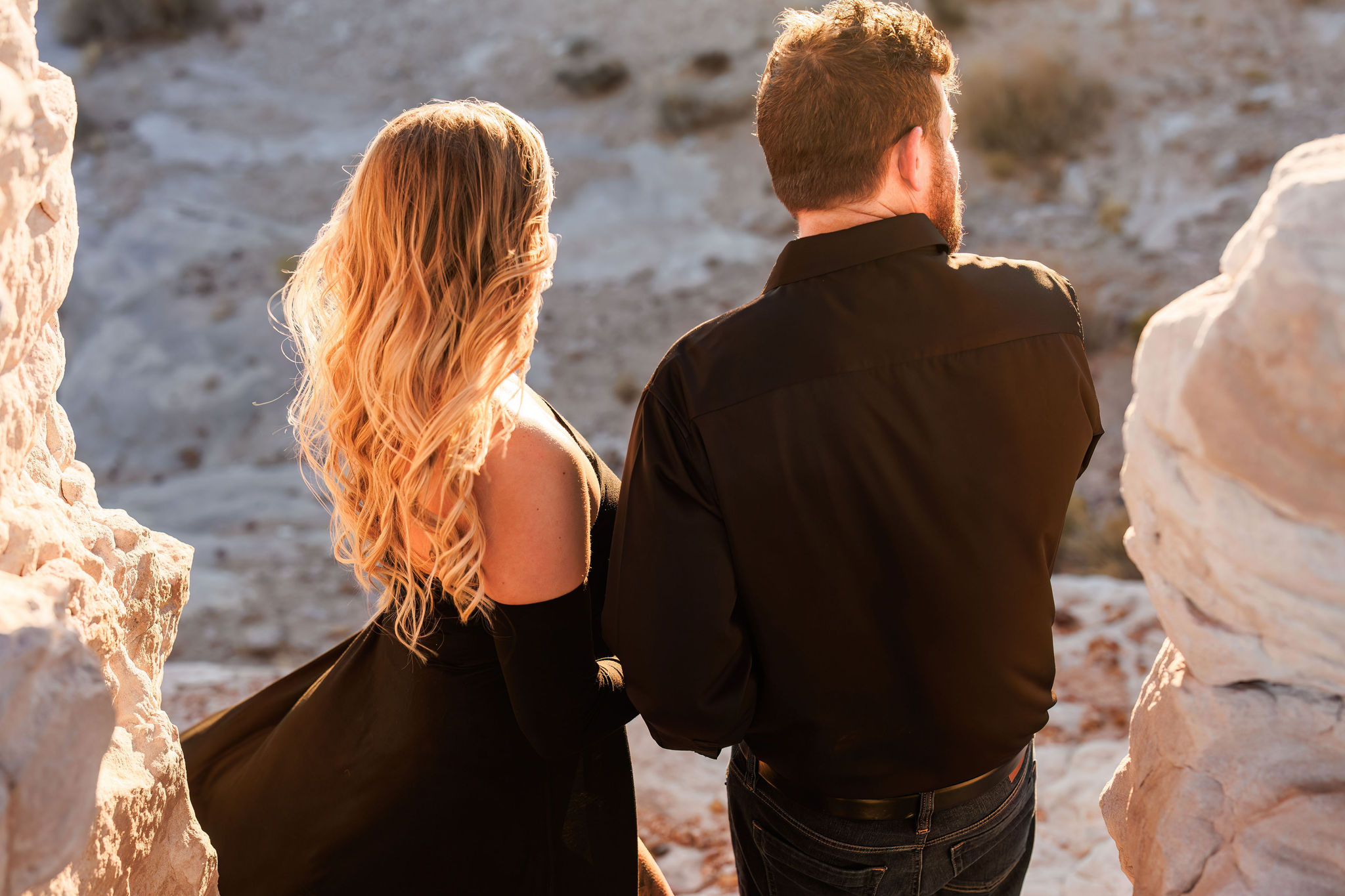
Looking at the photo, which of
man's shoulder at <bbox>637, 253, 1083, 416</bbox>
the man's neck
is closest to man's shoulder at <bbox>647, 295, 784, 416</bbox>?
man's shoulder at <bbox>637, 253, 1083, 416</bbox>

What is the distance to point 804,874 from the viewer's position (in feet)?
5.94

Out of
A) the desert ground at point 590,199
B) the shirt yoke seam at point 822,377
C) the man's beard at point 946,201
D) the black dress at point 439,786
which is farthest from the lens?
the desert ground at point 590,199

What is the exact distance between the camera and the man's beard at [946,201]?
167 centimetres

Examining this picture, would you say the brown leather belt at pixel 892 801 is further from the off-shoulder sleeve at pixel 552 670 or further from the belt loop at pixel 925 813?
the off-shoulder sleeve at pixel 552 670

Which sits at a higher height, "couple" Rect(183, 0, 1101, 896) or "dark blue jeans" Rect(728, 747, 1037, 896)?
"couple" Rect(183, 0, 1101, 896)

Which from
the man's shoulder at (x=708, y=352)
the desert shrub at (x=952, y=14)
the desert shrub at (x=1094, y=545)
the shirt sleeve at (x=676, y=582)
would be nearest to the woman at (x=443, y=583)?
the shirt sleeve at (x=676, y=582)

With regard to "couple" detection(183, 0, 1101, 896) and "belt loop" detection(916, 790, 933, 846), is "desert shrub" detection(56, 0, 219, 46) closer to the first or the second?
"couple" detection(183, 0, 1101, 896)

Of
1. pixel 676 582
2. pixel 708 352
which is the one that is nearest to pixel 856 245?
pixel 708 352

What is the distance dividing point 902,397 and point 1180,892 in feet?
2.62

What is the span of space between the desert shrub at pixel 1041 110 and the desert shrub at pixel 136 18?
34.2 feet

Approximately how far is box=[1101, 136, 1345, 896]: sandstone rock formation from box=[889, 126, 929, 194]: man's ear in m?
0.45

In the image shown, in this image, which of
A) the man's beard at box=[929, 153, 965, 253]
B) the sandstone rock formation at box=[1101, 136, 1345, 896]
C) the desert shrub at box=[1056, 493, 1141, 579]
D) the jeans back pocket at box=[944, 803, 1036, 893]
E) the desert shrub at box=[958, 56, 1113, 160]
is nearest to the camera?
the sandstone rock formation at box=[1101, 136, 1345, 896]

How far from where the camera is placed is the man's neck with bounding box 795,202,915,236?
161cm

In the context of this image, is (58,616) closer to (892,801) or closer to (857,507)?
(857,507)
